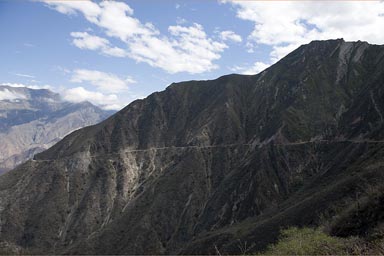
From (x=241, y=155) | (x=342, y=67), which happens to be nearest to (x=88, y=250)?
(x=241, y=155)

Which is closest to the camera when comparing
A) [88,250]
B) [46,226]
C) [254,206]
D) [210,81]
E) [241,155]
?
[254,206]

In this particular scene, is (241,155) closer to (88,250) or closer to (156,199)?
(156,199)

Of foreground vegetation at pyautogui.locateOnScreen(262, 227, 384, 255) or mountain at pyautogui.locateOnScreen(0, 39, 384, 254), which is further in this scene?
mountain at pyautogui.locateOnScreen(0, 39, 384, 254)

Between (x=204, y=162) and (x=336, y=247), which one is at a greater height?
(x=336, y=247)

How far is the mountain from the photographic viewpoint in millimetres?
103038

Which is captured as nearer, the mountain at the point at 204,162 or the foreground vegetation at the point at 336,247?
the foreground vegetation at the point at 336,247

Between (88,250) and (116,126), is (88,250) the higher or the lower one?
the lower one

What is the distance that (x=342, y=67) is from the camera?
463ft

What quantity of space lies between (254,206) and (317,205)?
40.1 meters

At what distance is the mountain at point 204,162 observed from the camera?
338ft

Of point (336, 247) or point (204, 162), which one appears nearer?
point (336, 247)

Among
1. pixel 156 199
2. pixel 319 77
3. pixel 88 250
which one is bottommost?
pixel 88 250

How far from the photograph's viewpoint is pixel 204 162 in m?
128

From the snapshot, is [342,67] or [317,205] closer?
[317,205]
